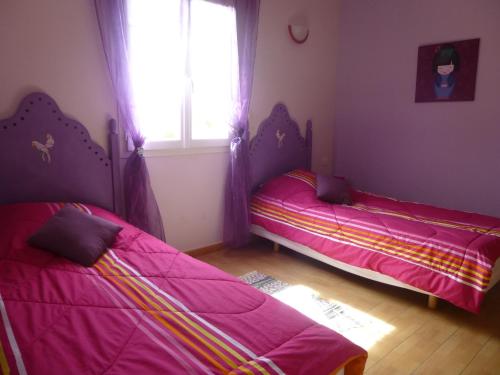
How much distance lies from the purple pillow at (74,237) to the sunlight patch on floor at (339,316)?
1.28 metres

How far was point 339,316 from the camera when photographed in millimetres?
2391

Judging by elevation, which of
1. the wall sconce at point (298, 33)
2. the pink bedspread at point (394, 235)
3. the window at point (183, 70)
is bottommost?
the pink bedspread at point (394, 235)

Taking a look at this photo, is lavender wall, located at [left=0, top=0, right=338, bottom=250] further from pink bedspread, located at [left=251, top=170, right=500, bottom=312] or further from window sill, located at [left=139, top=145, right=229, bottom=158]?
pink bedspread, located at [left=251, top=170, right=500, bottom=312]

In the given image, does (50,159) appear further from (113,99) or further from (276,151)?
(276,151)

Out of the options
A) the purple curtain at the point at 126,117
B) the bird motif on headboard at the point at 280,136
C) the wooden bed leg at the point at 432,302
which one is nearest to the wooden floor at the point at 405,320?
the wooden bed leg at the point at 432,302

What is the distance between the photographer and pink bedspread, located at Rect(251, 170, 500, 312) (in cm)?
224

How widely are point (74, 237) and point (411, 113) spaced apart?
3288mm

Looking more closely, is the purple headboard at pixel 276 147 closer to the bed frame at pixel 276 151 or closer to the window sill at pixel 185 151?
the bed frame at pixel 276 151

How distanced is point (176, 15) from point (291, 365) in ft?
8.67

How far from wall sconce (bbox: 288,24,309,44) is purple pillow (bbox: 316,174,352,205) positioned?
1.47 metres

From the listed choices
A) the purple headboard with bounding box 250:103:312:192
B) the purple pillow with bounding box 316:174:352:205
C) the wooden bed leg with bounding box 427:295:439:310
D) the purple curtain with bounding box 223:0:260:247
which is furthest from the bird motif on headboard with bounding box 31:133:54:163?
the wooden bed leg with bounding box 427:295:439:310

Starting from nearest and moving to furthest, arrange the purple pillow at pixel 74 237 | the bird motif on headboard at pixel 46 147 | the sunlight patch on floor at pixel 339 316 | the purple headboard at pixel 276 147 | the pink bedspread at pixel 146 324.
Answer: the pink bedspread at pixel 146 324
the purple pillow at pixel 74 237
the sunlight patch on floor at pixel 339 316
the bird motif on headboard at pixel 46 147
the purple headboard at pixel 276 147

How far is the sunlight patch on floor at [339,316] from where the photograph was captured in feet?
7.17

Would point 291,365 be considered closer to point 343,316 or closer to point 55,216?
point 343,316
